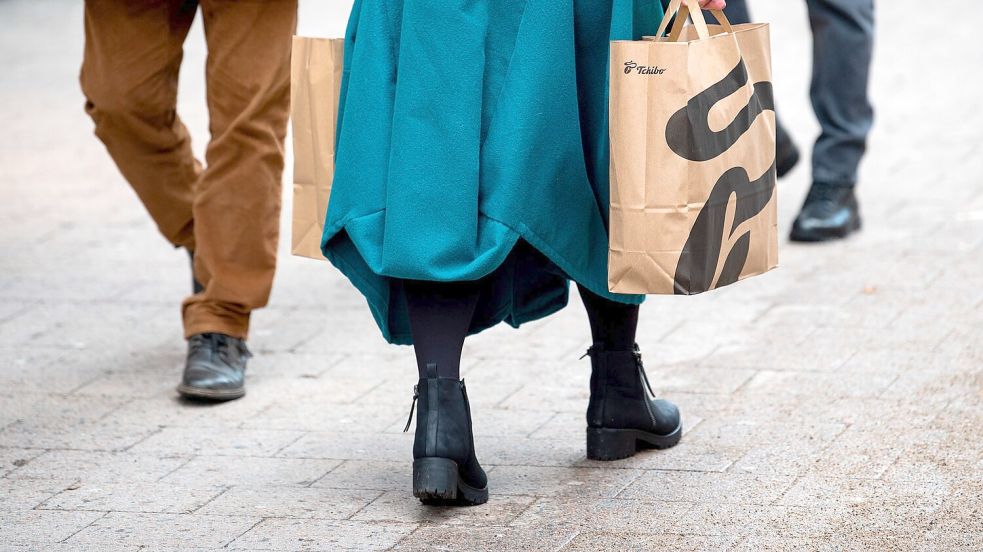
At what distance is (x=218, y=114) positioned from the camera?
4152 mm

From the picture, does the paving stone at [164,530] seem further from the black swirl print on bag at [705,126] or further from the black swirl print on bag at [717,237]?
the black swirl print on bag at [705,126]

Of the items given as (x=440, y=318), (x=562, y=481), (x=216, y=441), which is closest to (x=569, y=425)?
(x=562, y=481)

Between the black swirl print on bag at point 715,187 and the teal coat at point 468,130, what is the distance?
0.25m

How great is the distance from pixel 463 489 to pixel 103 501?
2.70 feet

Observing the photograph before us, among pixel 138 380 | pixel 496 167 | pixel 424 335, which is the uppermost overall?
pixel 496 167

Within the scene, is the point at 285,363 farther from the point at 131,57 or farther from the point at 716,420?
the point at 716,420

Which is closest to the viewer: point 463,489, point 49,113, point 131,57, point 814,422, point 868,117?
point 463,489

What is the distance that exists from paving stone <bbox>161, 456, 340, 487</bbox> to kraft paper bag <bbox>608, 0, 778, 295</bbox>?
0.96 metres

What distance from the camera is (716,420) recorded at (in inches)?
149

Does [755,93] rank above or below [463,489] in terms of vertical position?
above

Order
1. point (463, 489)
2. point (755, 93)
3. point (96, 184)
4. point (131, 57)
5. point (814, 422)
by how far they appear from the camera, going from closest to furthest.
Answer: point (755, 93), point (463, 489), point (814, 422), point (131, 57), point (96, 184)

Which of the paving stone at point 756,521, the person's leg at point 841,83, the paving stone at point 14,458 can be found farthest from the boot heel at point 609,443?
the person's leg at point 841,83

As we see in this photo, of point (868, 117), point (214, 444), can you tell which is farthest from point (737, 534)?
point (868, 117)

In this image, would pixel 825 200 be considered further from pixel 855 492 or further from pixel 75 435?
pixel 75 435
